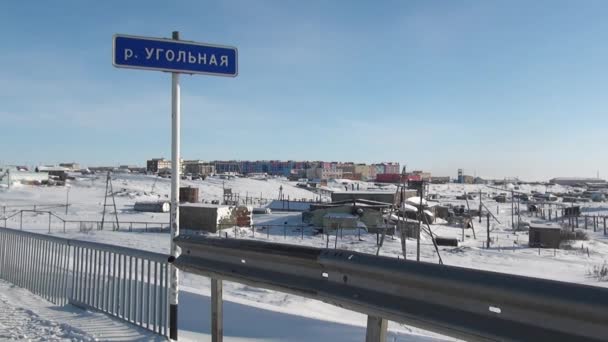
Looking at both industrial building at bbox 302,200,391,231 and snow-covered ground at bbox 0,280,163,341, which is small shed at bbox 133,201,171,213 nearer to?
industrial building at bbox 302,200,391,231

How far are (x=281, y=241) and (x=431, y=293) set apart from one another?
96.4 feet

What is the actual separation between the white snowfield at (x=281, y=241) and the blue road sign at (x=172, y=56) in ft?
9.68

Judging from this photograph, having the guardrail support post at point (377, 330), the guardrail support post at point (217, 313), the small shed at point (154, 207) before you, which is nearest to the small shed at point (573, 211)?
the small shed at point (154, 207)

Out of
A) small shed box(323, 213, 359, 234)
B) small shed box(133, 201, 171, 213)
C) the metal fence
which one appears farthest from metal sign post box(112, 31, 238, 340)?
small shed box(133, 201, 171, 213)

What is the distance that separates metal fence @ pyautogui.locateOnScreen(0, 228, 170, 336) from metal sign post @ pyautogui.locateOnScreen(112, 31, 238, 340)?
7.2 inches

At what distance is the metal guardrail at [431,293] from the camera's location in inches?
103

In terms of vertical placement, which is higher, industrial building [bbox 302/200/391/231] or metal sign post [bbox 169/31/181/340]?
metal sign post [bbox 169/31/181/340]

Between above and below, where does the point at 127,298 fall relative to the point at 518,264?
above

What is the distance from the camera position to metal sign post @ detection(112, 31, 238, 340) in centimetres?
564

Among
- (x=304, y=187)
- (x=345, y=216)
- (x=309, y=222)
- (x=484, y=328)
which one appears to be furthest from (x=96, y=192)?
(x=484, y=328)

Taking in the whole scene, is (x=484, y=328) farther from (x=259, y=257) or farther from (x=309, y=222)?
(x=309, y=222)

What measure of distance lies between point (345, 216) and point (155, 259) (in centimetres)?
3493

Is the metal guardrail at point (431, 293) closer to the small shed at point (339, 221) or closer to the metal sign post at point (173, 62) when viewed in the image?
the metal sign post at point (173, 62)

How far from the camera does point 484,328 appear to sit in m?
2.95
